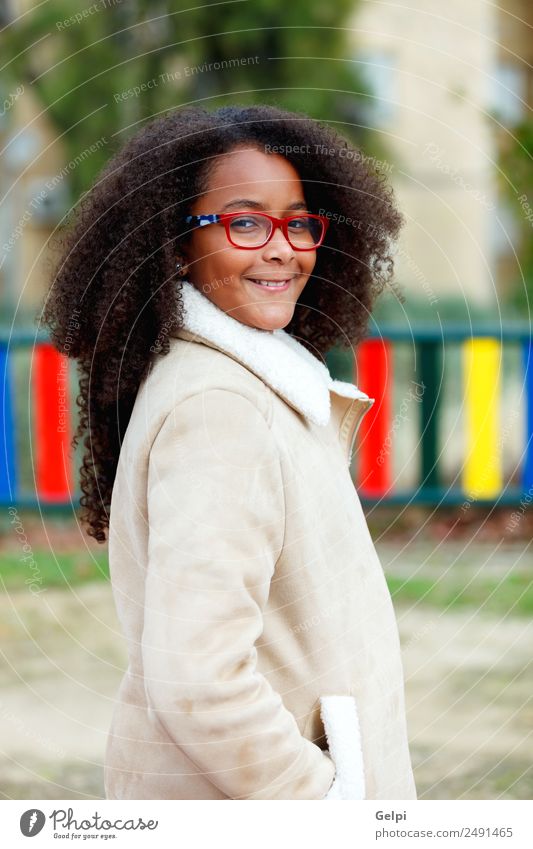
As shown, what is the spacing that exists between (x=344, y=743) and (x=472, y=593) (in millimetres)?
4332

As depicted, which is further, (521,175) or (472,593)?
(521,175)

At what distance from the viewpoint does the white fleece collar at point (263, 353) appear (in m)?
1.68

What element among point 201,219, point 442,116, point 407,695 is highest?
point 442,116

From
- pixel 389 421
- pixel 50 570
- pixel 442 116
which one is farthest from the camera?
pixel 442 116

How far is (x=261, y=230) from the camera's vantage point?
176 cm

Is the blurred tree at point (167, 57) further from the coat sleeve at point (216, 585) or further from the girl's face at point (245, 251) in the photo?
the coat sleeve at point (216, 585)

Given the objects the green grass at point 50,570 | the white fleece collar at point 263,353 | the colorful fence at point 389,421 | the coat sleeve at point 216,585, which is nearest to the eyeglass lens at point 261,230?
the white fleece collar at point 263,353

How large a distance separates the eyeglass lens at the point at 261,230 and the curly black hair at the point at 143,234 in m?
0.09

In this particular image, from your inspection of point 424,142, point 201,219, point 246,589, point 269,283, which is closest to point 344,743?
point 246,589

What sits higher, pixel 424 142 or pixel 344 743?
pixel 424 142

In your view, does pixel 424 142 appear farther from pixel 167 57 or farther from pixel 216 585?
pixel 216 585

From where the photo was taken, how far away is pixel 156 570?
1.53m

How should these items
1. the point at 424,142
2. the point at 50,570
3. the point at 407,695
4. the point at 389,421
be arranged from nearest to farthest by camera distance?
the point at 407,695, the point at 50,570, the point at 389,421, the point at 424,142

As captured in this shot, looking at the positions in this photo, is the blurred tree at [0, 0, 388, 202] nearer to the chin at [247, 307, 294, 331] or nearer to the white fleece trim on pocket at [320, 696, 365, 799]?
the chin at [247, 307, 294, 331]
